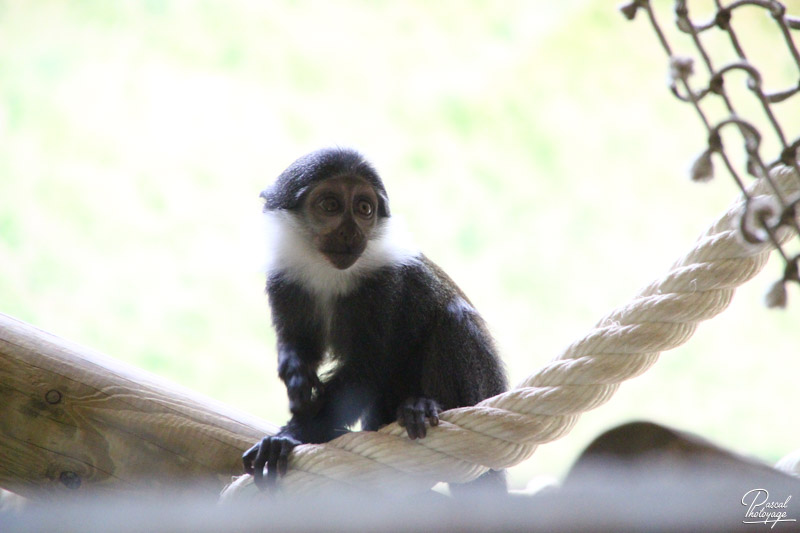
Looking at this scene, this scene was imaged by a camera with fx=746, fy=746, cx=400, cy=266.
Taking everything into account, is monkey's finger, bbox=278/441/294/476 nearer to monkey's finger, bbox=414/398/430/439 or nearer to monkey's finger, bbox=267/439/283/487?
monkey's finger, bbox=267/439/283/487

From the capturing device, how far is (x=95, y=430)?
2541 millimetres

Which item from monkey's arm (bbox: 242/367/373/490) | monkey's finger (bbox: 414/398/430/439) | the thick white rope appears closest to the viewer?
the thick white rope

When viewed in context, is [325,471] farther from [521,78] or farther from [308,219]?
[521,78]

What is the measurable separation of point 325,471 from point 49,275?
209 inches

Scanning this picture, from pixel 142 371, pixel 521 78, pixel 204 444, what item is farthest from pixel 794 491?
pixel 521 78

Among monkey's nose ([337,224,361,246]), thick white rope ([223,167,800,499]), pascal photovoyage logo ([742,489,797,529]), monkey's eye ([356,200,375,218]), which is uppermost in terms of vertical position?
monkey's eye ([356,200,375,218])

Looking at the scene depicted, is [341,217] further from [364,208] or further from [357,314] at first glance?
[357,314]

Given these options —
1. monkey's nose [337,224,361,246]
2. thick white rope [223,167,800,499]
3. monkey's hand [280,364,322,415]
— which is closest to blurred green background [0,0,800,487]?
monkey's nose [337,224,361,246]

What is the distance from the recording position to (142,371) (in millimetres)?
2760

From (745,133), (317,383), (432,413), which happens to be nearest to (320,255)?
(317,383)

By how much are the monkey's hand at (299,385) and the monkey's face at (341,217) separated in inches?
19.0

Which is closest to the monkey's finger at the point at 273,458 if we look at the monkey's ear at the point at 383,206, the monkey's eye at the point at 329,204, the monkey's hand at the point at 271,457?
the monkey's hand at the point at 271,457

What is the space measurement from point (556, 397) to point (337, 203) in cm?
155

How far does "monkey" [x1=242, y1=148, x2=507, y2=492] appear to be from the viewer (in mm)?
2936
